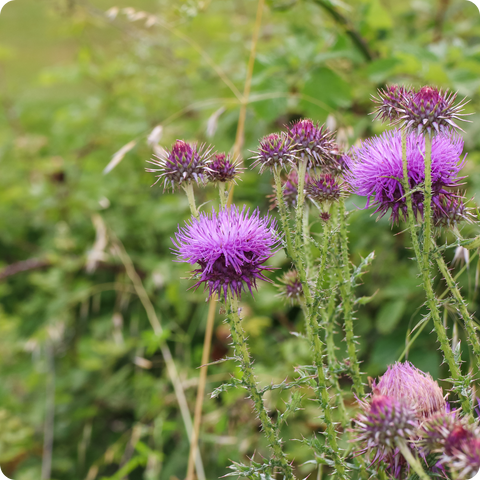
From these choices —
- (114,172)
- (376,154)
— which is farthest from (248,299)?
(376,154)

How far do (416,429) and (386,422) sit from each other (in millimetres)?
58

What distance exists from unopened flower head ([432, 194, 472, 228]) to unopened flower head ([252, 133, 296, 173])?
362 millimetres

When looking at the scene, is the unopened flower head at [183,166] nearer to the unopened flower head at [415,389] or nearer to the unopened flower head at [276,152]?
the unopened flower head at [276,152]

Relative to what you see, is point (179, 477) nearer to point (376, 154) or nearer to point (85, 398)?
point (85, 398)

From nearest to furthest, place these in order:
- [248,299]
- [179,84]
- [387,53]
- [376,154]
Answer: [376,154] → [387,53] → [248,299] → [179,84]

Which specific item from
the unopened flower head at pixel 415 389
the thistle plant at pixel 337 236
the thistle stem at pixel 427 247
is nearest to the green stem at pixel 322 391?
the thistle plant at pixel 337 236

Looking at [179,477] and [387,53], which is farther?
[387,53]

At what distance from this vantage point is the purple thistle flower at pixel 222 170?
101cm

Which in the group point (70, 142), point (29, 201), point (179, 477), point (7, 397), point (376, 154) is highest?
point (70, 142)

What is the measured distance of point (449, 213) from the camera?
103 centimetres

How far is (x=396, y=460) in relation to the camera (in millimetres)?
743

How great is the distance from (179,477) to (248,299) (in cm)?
112

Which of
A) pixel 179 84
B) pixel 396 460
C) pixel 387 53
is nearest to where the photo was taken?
pixel 396 460

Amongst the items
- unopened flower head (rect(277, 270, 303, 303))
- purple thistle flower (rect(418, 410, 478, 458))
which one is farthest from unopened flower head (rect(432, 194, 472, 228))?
purple thistle flower (rect(418, 410, 478, 458))
